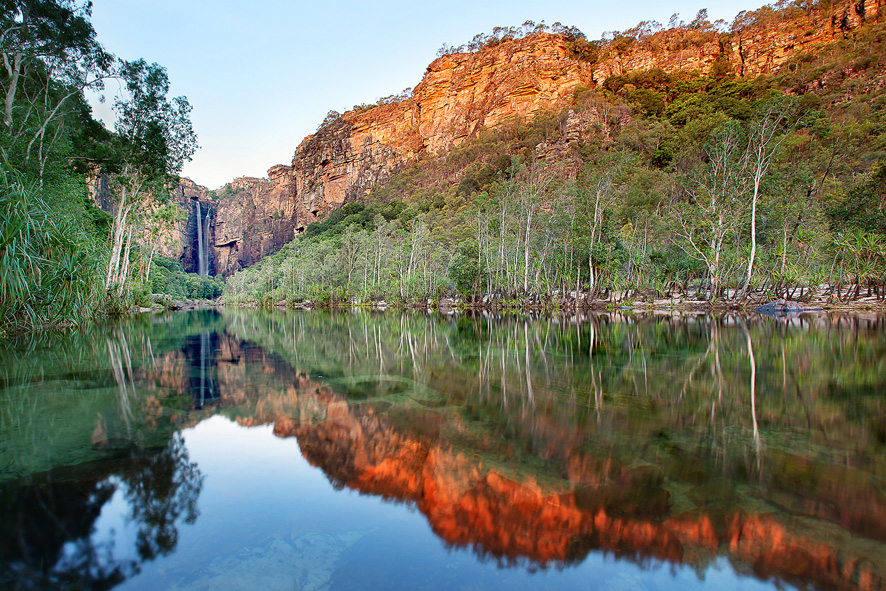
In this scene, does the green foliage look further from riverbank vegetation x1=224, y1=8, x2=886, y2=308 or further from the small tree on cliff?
riverbank vegetation x1=224, y1=8, x2=886, y2=308

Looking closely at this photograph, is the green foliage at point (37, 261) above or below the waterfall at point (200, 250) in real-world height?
below

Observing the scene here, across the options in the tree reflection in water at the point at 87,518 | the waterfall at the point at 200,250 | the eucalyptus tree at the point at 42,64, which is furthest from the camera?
the waterfall at the point at 200,250

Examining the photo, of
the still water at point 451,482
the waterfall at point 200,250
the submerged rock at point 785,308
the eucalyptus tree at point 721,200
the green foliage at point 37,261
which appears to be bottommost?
the still water at point 451,482

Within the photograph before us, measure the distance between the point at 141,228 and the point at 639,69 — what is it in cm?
8337

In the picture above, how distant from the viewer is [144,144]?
79.2 ft

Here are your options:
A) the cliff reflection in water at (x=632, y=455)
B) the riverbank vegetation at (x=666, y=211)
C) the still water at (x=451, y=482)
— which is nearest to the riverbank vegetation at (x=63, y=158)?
the still water at (x=451, y=482)

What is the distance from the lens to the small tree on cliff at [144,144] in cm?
2297

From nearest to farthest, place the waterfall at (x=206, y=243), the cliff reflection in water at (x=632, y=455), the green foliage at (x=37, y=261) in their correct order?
the cliff reflection in water at (x=632, y=455) < the green foliage at (x=37, y=261) < the waterfall at (x=206, y=243)

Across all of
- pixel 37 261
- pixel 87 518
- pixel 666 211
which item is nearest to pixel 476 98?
pixel 666 211

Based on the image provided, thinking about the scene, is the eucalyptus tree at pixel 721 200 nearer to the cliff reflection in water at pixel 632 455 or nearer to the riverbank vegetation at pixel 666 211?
the riverbank vegetation at pixel 666 211

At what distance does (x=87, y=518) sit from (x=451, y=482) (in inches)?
97.9

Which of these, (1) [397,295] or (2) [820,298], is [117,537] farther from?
(1) [397,295]

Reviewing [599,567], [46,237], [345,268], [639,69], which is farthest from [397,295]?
[639,69]

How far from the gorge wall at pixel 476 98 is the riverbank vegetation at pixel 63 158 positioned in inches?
1913
